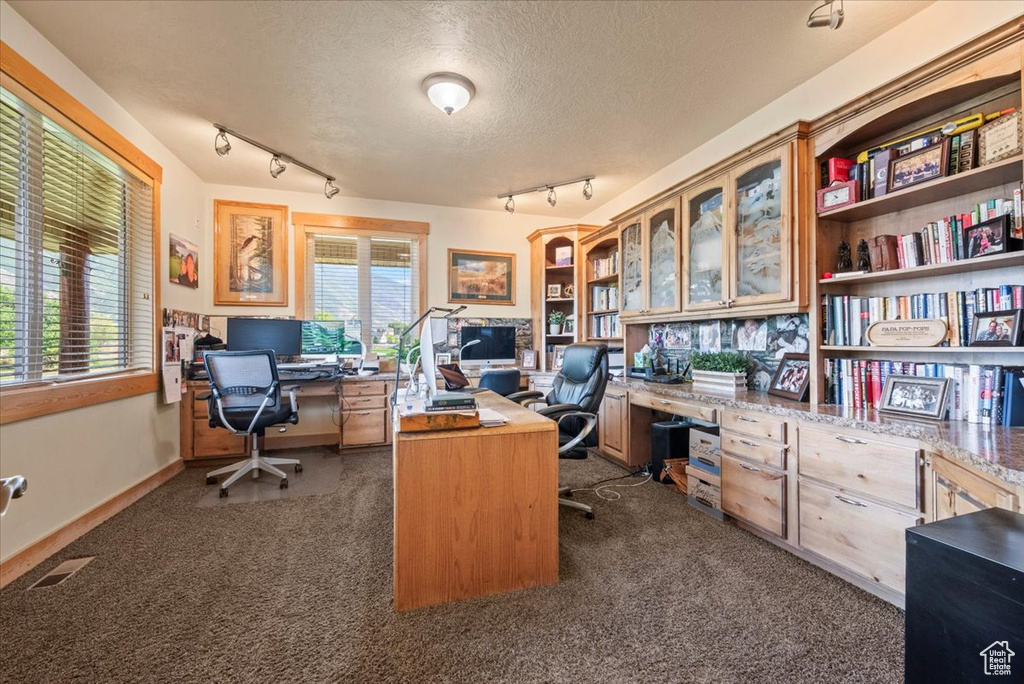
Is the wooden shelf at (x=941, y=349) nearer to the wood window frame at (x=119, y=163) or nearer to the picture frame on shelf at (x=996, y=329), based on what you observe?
the picture frame on shelf at (x=996, y=329)

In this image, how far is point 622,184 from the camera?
3.96 m

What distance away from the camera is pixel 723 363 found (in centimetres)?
270

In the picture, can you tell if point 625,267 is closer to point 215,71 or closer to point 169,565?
point 215,71

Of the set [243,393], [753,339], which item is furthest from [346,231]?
[753,339]

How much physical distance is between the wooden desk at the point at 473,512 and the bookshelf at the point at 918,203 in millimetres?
1614

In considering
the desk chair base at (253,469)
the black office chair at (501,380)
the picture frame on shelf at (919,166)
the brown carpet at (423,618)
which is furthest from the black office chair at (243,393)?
the picture frame on shelf at (919,166)

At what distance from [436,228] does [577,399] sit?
2855 mm

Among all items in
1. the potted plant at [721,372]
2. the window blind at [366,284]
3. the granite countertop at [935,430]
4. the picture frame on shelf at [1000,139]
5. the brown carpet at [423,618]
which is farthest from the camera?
the window blind at [366,284]

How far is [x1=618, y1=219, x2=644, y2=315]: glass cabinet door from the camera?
348 cm

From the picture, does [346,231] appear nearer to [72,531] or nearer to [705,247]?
[72,531]

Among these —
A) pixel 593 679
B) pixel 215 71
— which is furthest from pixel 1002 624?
pixel 215 71

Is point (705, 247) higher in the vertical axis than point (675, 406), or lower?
higher

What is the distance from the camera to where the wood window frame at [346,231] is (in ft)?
13.6

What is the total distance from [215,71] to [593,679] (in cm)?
340
